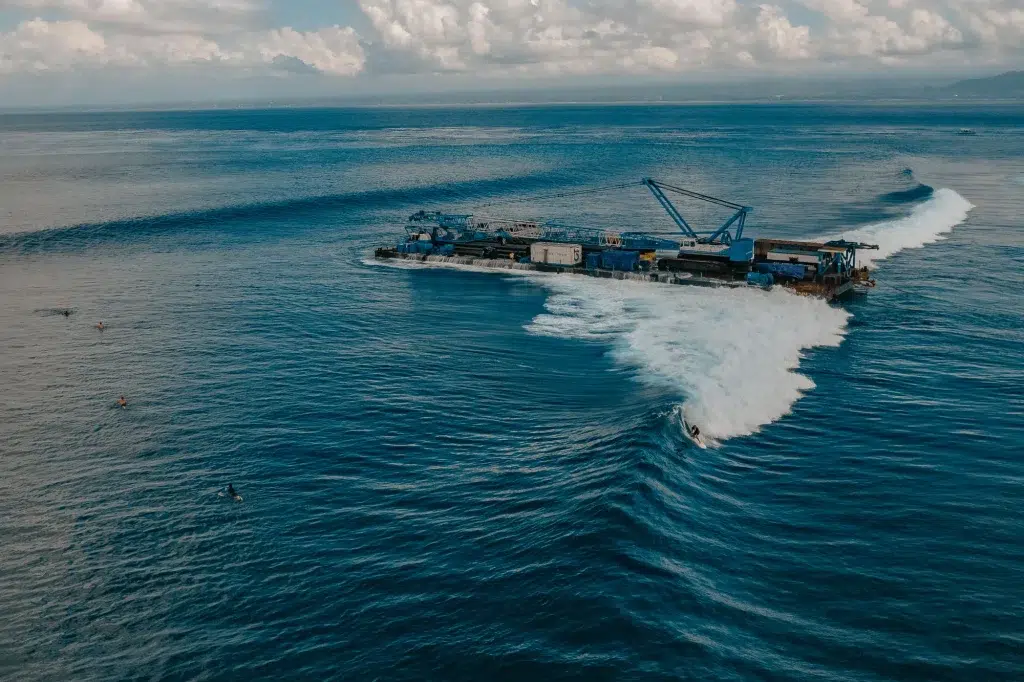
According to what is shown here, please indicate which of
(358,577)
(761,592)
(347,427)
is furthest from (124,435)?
(761,592)

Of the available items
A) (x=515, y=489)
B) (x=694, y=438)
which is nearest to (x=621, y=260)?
(x=694, y=438)

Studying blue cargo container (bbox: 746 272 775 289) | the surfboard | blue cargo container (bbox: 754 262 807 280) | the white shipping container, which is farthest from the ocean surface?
the white shipping container

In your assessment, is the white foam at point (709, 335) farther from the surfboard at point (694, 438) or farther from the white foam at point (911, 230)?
the white foam at point (911, 230)

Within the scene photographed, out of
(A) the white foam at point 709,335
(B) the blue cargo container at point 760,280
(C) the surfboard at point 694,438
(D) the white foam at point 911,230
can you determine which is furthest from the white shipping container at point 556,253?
(C) the surfboard at point 694,438

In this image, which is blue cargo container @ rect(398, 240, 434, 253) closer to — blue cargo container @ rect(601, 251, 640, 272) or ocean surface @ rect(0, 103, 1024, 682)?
blue cargo container @ rect(601, 251, 640, 272)

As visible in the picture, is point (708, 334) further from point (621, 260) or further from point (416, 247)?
point (416, 247)

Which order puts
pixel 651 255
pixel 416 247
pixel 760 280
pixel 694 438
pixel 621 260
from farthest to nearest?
1. pixel 416 247
2. pixel 651 255
3. pixel 621 260
4. pixel 760 280
5. pixel 694 438
